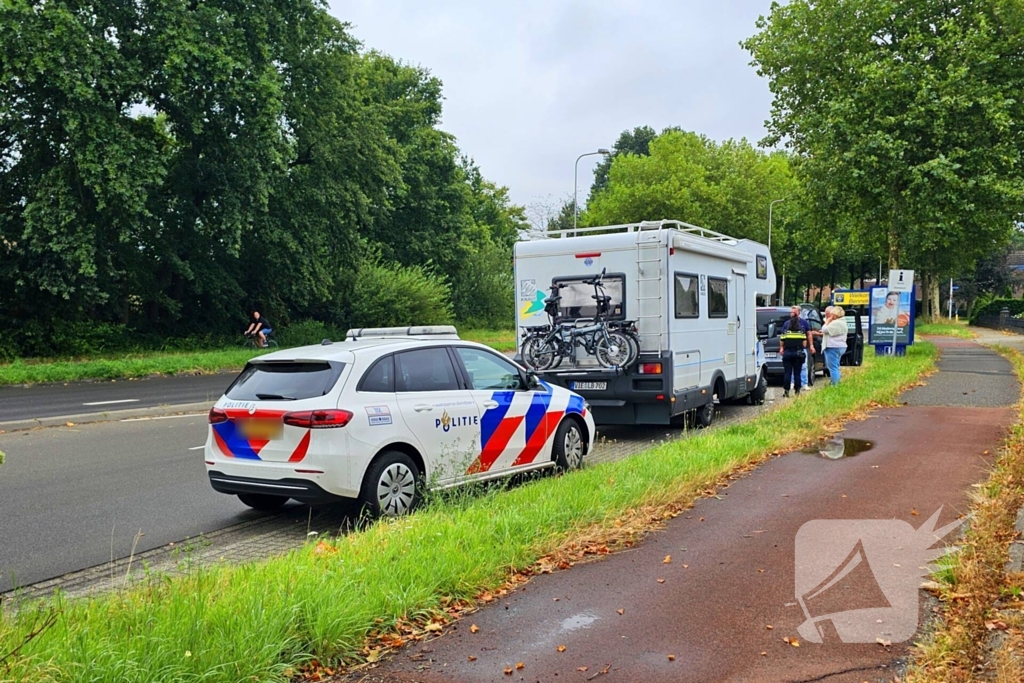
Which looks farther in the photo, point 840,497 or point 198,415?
point 198,415

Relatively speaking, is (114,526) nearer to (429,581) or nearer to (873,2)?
(429,581)

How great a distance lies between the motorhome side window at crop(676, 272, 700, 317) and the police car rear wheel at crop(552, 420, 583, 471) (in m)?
3.15

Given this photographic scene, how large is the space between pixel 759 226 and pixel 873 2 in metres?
33.0

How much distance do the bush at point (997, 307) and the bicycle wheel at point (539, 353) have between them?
54793mm

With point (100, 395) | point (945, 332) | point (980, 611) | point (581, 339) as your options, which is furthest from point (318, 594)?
point (945, 332)

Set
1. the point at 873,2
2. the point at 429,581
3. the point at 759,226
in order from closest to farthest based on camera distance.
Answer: the point at 429,581 → the point at 873,2 → the point at 759,226

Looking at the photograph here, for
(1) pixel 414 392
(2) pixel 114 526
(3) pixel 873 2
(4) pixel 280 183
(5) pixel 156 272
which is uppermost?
(3) pixel 873 2

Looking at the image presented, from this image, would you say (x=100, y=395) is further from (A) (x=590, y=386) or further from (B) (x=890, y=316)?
(B) (x=890, y=316)

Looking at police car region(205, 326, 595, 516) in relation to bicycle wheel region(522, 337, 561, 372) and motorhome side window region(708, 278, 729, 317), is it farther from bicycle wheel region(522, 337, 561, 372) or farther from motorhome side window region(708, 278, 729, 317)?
motorhome side window region(708, 278, 729, 317)

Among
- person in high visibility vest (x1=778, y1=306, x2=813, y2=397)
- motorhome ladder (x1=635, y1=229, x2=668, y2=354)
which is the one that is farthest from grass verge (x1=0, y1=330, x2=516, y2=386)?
motorhome ladder (x1=635, y1=229, x2=668, y2=354)

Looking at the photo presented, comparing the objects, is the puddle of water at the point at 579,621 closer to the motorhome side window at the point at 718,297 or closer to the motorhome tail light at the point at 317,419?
the motorhome tail light at the point at 317,419

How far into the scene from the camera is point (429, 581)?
4875mm

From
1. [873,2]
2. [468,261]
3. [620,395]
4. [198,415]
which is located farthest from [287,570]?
[468,261]

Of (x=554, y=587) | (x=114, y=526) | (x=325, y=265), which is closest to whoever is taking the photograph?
(x=554, y=587)
